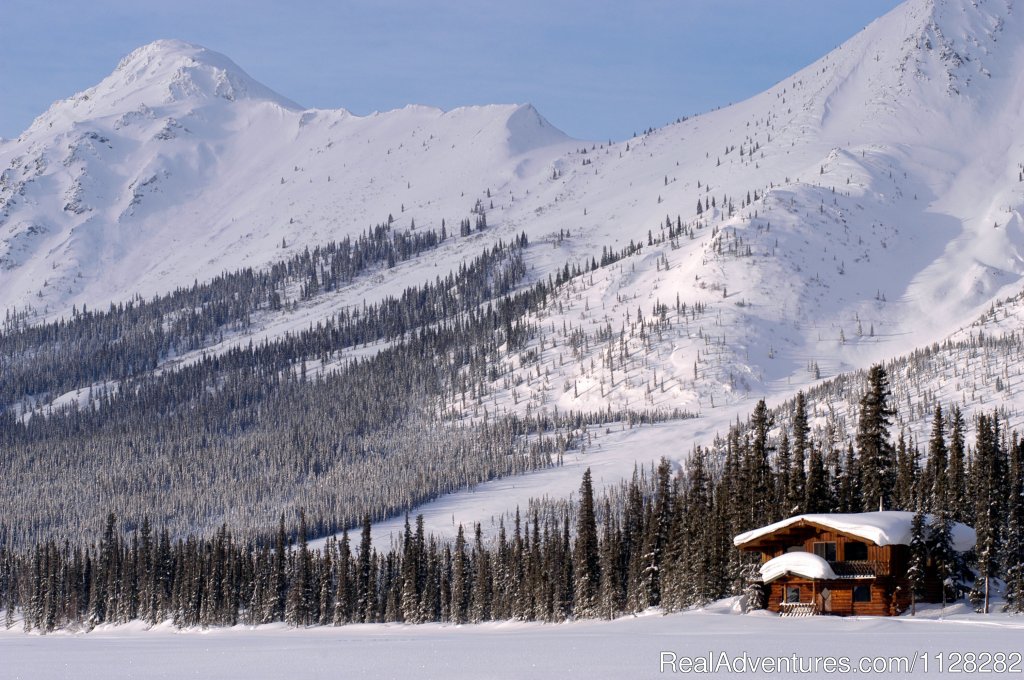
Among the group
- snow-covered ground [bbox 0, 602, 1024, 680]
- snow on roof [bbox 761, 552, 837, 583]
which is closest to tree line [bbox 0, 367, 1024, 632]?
snow on roof [bbox 761, 552, 837, 583]

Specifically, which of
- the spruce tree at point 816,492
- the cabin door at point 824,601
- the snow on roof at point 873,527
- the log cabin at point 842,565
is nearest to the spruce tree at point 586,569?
the spruce tree at point 816,492

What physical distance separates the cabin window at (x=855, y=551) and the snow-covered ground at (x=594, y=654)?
28.4ft

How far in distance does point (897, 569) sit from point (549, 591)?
44.0 metres

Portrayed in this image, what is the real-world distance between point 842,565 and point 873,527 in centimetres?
370

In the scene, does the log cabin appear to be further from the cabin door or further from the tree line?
the tree line

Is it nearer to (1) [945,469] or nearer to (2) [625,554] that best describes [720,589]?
(1) [945,469]

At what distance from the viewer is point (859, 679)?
4006cm

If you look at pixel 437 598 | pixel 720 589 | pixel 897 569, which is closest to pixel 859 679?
pixel 897 569

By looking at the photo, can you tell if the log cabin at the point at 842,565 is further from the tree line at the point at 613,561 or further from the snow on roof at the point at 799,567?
the tree line at the point at 613,561

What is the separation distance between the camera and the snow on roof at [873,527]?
250ft

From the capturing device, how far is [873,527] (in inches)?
3000

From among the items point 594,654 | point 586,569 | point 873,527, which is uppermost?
point 873,527

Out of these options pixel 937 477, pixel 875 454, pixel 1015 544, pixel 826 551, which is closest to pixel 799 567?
pixel 826 551

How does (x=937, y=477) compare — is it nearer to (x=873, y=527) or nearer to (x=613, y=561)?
(x=873, y=527)
